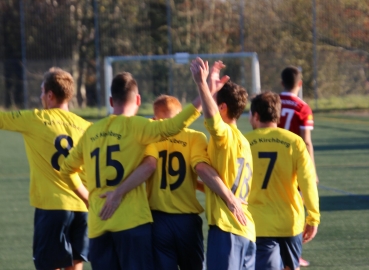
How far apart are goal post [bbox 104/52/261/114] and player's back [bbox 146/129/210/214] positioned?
1009 inches

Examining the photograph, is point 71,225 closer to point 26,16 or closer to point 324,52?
point 324,52

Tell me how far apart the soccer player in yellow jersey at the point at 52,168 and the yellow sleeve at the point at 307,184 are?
5.15 ft

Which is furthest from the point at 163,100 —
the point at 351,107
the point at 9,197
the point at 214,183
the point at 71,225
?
the point at 351,107

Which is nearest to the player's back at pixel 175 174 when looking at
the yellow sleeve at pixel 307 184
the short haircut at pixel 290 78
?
the yellow sleeve at pixel 307 184

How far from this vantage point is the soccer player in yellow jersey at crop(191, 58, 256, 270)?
14.9 ft

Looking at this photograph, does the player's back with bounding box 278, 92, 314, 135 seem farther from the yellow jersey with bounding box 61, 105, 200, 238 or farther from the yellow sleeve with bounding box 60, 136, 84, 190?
the yellow jersey with bounding box 61, 105, 200, 238

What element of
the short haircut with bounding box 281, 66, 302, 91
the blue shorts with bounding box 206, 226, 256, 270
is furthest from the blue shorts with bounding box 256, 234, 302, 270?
the short haircut with bounding box 281, 66, 302, 91

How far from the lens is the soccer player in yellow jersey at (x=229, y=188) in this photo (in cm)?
453

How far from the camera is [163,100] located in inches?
195

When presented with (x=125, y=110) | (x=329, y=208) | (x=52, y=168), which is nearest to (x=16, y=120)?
(x=52, y=168)

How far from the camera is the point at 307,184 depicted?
5.16 meters

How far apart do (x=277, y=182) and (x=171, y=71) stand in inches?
1024

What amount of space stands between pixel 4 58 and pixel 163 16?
7481mm

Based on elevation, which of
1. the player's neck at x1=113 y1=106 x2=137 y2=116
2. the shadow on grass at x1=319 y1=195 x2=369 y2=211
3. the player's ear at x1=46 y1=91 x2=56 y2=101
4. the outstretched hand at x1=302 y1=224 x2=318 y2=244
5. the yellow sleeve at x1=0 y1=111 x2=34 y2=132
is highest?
the player's ear at x1=46 y1=91 x2=56 y2=101
